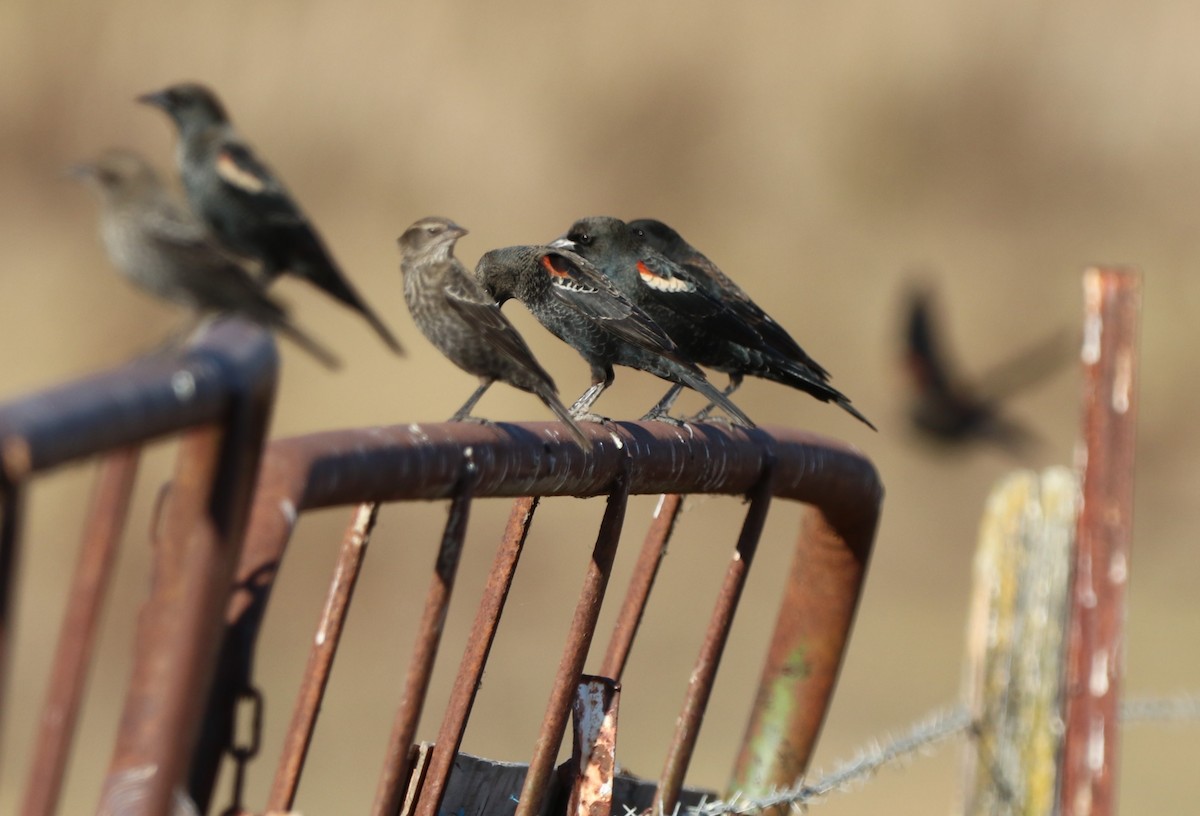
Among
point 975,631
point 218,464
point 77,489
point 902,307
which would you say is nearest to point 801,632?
point 975,631

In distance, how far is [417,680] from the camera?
1.97m

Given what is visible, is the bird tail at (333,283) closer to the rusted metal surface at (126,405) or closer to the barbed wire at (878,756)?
the barbed wire at (878,756)

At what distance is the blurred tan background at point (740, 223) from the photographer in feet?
46.4

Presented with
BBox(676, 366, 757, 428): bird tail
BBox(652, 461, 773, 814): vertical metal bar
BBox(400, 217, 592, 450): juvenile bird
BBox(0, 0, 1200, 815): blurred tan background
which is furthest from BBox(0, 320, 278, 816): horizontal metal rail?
BBox(0, 0, 1200, 815): blurred tan background

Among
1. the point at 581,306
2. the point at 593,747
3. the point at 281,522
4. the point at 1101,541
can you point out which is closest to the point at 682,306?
the point at 581,306

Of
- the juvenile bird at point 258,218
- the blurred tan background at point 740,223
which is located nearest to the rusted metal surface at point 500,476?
the juvenile bird at point 258,218

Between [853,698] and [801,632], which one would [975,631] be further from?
[853,698]

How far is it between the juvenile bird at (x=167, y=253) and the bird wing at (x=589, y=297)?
2.43 m

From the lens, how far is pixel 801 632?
131 inches

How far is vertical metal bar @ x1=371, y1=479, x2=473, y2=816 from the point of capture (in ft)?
6.47

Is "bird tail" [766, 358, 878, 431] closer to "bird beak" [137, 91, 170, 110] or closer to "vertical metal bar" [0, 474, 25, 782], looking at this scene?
"bird beak" [137, 91, 170, 110]

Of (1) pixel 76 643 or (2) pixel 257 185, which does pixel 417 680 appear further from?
(2) pixel 257 185

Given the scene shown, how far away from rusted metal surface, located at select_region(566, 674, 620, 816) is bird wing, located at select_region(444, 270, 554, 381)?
1.42m

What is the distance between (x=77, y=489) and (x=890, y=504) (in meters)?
6.95
